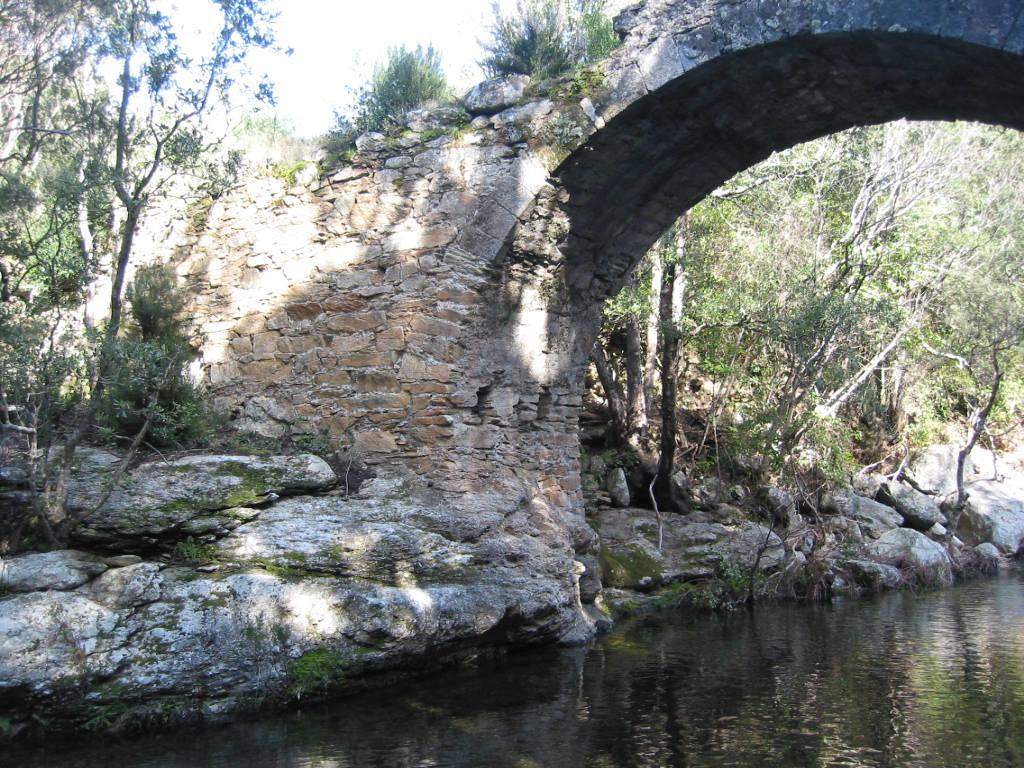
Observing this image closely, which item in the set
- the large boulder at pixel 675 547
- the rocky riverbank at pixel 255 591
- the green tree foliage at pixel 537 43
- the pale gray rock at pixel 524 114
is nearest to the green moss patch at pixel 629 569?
the large boulder at pixel 675 547

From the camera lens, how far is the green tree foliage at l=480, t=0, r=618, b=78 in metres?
11.1

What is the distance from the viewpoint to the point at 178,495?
6.20 meters

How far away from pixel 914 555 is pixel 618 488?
3.84 metres

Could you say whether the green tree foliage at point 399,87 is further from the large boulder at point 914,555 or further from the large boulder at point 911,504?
the large boulder at point 911,504

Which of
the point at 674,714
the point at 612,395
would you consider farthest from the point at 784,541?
the point at 674,714

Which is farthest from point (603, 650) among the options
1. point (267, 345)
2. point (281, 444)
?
→ point (267, 345)

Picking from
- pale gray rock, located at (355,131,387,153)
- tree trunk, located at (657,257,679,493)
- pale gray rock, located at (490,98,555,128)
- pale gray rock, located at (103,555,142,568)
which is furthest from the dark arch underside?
pale gray rock, located at (103,555,142,568)

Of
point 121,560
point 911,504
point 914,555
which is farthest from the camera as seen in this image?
point 911,504

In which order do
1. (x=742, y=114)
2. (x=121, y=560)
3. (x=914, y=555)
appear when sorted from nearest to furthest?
(x=121, y=560) → (x=742, y=114) → (x=914, y=555)

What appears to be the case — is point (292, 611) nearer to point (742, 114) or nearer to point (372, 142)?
point (372, 142)

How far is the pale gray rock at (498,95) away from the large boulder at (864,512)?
8215mm

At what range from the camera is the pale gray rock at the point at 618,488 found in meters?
11.8

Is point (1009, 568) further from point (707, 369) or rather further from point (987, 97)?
point (987, 97)

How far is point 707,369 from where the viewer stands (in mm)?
13117
